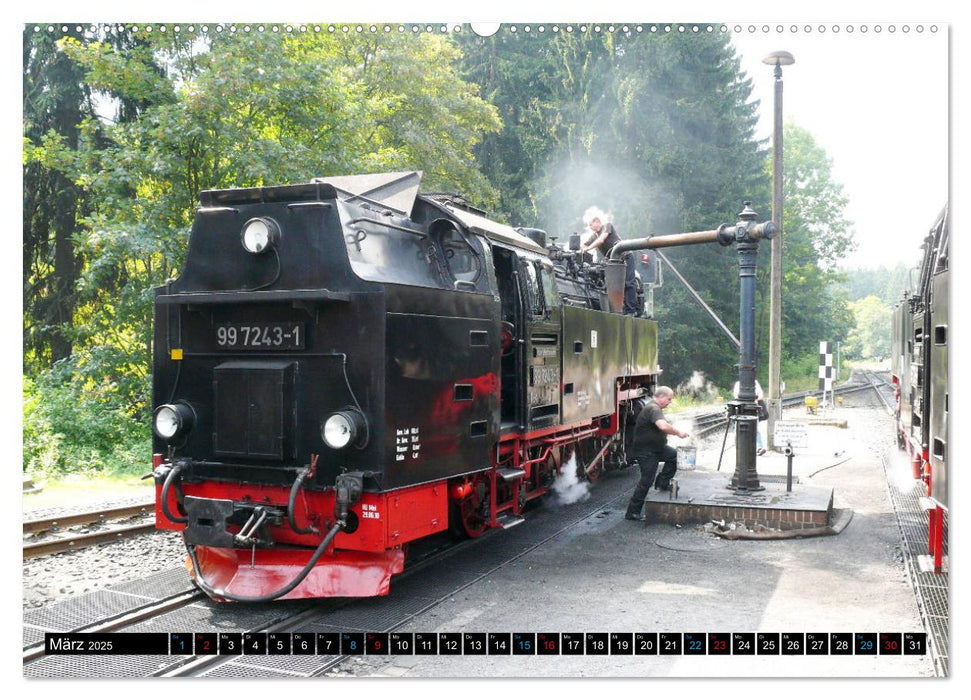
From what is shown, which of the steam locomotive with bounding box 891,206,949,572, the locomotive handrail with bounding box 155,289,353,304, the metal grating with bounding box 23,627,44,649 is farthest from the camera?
the locomotive handrail with bounding box 155,289,353,304

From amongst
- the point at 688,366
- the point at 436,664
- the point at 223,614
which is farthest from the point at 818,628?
the point at 688,366

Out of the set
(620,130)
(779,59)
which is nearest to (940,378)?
(779,59)

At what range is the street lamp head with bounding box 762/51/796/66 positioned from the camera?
4432 mm

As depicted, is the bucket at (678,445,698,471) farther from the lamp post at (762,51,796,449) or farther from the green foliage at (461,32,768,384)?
the green foliage at (461,32,768,384)

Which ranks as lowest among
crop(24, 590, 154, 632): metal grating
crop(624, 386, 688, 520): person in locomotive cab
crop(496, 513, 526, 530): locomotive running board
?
crop(24, 590, 154, 632): metal grating

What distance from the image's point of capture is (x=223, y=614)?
566 centimetres

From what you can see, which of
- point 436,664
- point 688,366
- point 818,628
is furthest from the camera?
point 688,366

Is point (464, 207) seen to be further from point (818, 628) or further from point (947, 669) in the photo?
point (947, 669)

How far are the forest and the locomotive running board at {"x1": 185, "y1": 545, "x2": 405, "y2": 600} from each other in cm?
146

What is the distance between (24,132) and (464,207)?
368 centimetres

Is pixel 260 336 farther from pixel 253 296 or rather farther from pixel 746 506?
pixel 746 506

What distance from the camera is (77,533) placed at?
23.8ft

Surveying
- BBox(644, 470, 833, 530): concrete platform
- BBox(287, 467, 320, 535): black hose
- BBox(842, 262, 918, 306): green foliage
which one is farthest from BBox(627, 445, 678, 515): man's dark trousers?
BBox(287, 467, 320, 535): black hose

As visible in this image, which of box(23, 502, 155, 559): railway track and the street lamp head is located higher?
the street lamp head
